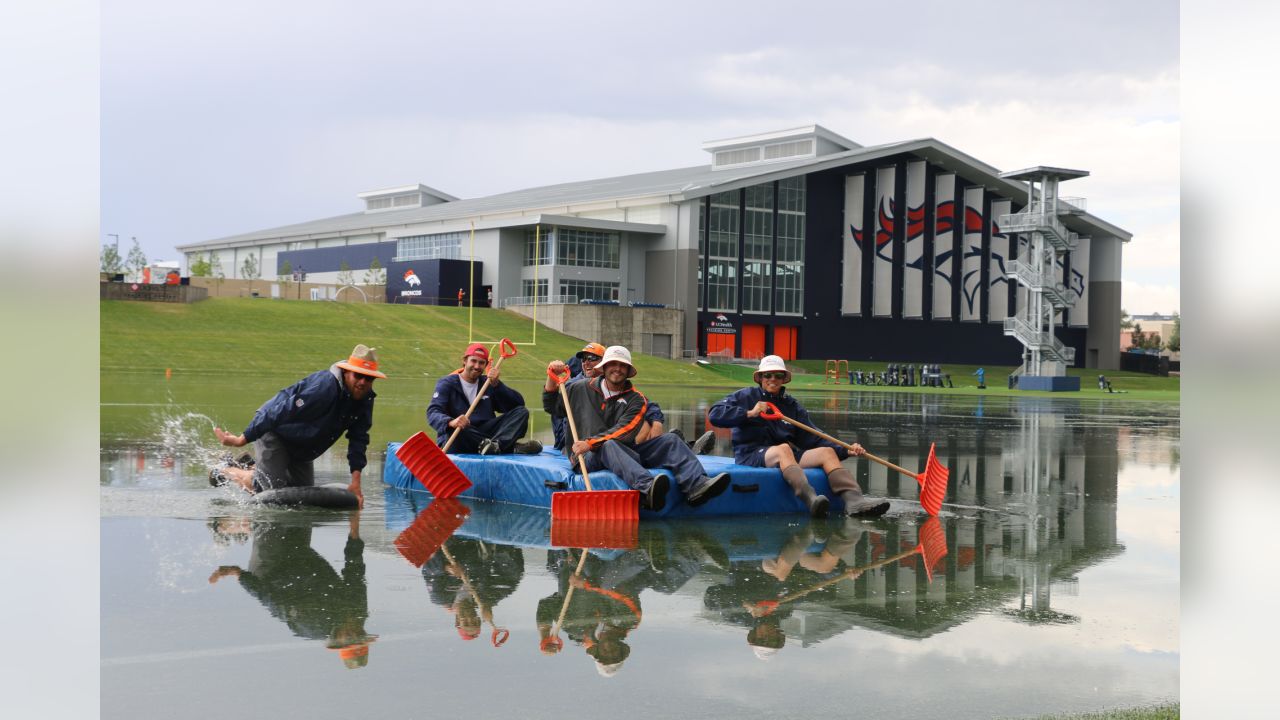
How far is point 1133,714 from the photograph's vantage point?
4695 mm

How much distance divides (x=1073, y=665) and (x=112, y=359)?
44.1 metres

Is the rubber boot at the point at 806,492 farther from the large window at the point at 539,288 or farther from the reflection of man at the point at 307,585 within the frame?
the large window at the point at 539,288

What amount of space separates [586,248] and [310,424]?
60.5 metres

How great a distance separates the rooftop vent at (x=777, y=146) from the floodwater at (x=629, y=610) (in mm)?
64766

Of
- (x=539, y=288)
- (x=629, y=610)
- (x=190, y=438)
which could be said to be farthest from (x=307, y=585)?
(x=539, y=288)

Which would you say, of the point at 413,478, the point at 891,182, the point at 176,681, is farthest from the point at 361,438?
the point at 891,182

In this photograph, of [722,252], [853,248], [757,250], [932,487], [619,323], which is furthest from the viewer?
[853,248]

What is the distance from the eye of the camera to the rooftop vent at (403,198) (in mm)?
103356

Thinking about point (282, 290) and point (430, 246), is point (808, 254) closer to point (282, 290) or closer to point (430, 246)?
point (430, 246)
